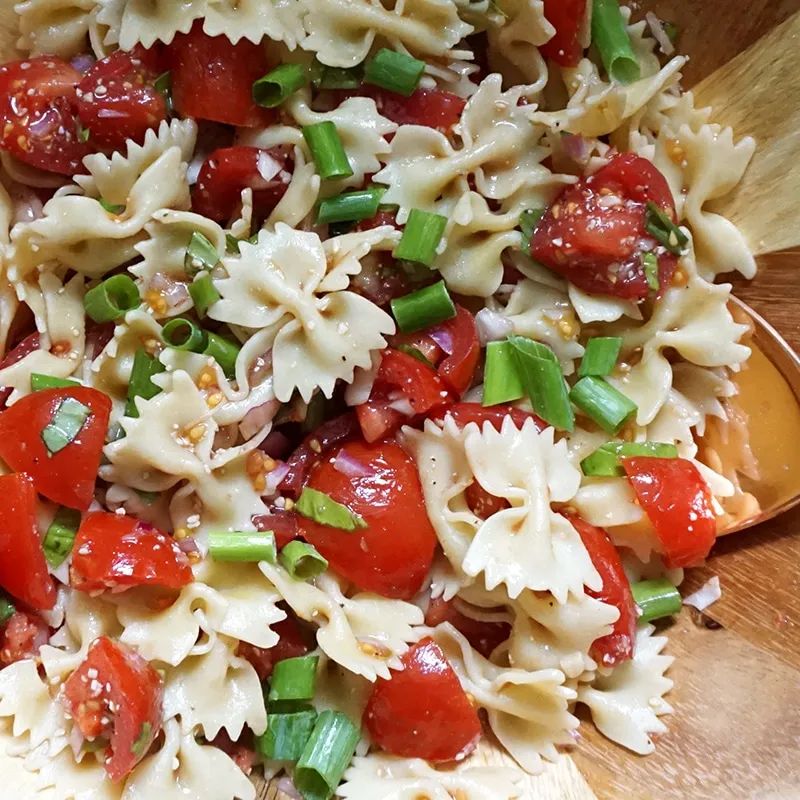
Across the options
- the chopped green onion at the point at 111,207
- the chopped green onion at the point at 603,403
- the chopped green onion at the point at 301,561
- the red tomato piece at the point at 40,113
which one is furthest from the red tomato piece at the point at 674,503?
the red tomato piece at the point at 40,113

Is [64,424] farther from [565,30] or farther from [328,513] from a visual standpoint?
[565,30]

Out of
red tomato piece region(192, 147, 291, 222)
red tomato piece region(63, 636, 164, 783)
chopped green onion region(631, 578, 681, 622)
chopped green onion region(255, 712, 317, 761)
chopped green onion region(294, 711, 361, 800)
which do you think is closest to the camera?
red tomato piece region(63, 636, 164, 783)

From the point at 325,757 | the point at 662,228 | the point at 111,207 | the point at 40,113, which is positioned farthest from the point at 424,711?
the point at 40,113

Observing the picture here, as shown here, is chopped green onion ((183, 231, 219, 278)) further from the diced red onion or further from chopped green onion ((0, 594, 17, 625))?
chopped green onion ((0, 594, 17, 625))

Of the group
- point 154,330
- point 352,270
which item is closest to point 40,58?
point 154,330

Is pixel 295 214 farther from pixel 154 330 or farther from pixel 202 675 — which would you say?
pixel 202 675

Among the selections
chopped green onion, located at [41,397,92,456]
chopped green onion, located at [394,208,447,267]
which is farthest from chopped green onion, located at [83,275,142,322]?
chopped green onion, located at [394,208,447,267]
